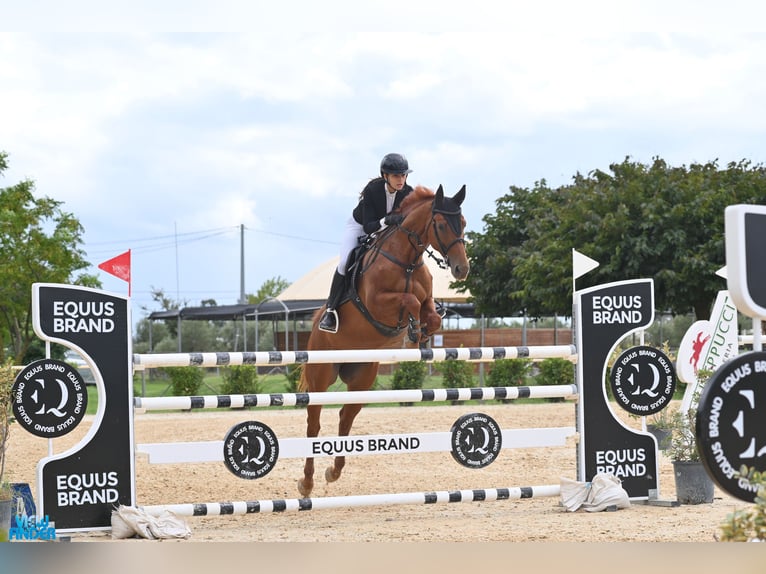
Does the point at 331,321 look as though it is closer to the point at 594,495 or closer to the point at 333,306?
the point at 333,306

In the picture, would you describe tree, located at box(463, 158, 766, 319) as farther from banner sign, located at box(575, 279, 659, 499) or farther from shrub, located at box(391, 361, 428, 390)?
banner sign, located at box(575, 279, 659, 499)

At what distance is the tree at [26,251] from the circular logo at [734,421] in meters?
21.7

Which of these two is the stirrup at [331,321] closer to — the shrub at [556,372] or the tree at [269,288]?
the shrub at [556,372]

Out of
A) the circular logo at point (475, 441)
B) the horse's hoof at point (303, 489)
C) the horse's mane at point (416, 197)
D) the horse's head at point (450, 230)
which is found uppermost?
the horse's mane at point (416, 197)

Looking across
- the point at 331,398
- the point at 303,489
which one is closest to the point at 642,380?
the point at 331,398

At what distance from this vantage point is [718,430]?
3.04 meters

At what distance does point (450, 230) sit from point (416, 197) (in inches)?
19.4

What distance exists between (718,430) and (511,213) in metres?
29.2

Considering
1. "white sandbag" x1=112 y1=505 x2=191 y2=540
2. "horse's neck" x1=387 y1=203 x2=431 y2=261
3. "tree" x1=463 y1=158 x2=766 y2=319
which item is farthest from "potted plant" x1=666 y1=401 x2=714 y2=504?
"tree" x1=463 y1=158 x2=766 y2=319

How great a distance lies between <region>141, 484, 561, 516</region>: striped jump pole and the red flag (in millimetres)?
1687

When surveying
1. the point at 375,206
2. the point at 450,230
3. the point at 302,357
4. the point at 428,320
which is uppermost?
the point at 375,206

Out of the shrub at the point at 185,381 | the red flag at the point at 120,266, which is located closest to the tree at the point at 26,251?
the shrub at the point at 185,381

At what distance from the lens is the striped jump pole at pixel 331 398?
552 centimetres

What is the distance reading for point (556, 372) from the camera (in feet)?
52.9
